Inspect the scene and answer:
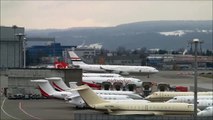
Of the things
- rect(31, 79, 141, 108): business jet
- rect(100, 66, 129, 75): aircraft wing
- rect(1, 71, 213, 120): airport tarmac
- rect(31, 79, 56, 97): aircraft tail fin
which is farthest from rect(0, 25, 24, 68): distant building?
rect(31, 79, 141, 108): business jet

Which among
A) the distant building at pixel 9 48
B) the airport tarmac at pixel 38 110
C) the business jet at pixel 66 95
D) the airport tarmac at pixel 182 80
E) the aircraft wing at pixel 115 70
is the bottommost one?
the airport tarmac at pixel 38 110

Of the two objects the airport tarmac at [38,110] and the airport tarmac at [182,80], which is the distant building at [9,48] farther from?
the airport tarmac at [38,110]

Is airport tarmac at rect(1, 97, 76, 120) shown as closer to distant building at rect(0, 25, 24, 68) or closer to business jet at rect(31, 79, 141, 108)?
business jet at rect(31, 79, 141, 108)

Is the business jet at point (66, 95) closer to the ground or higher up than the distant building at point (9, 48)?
closer to the ground

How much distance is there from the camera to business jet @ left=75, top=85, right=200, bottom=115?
5606cm

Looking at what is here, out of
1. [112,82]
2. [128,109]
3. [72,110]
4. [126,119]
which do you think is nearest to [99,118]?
[126,119]

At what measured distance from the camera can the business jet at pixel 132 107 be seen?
56.1 metres

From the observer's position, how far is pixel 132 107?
185 ft

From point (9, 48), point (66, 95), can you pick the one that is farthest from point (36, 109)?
point (9, 48)

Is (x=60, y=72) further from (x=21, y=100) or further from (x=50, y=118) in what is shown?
(x=50, y=118)

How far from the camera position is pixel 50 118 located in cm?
5831

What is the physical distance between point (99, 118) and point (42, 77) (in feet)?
158

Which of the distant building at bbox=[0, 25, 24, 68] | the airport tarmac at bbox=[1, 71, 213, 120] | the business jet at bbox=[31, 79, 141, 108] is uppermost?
the distant building at bbox=[0, 25, 24, 68]

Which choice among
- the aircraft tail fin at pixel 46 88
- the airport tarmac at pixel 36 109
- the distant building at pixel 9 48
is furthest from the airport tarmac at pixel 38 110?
the distant building at pixel 9 48
